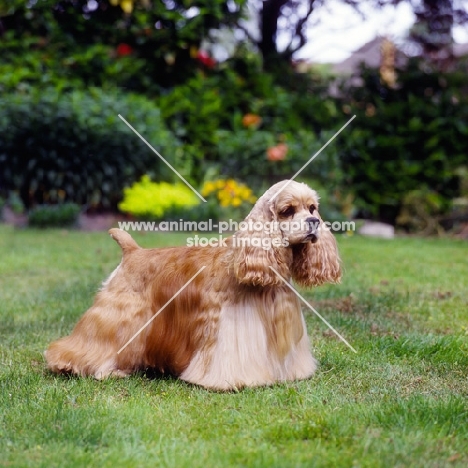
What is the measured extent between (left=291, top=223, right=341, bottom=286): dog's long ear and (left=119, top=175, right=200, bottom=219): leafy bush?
723 cm

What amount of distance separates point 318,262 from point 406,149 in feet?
31.9

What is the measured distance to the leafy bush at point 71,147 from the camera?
11.6m

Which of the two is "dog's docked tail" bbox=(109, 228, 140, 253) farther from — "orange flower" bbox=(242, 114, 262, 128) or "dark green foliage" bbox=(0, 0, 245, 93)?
"orange flower" bbox=(242, 114, 262, 128)

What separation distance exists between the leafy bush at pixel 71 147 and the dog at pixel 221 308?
7.30m

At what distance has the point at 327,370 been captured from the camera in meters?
4.65

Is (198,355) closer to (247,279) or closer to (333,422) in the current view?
(247,279)

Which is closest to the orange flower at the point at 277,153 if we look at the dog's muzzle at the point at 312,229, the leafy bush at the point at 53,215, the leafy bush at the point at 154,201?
the leafy bush at the point at 154,201

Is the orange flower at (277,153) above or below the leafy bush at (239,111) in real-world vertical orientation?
below

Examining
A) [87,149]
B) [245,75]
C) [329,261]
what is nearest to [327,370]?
[329,261]

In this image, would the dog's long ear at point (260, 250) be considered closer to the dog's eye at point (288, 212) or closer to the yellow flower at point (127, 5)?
the dog's eye at point (288, 212)

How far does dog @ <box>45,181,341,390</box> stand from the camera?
4.15 meters

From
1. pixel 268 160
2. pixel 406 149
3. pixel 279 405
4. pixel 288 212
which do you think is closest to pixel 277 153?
pixel 268 160

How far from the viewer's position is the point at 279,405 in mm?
3949

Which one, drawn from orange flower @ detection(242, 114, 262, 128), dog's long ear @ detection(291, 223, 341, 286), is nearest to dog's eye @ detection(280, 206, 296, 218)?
dog's long ear @ detection(291, 223, 341, 286)
